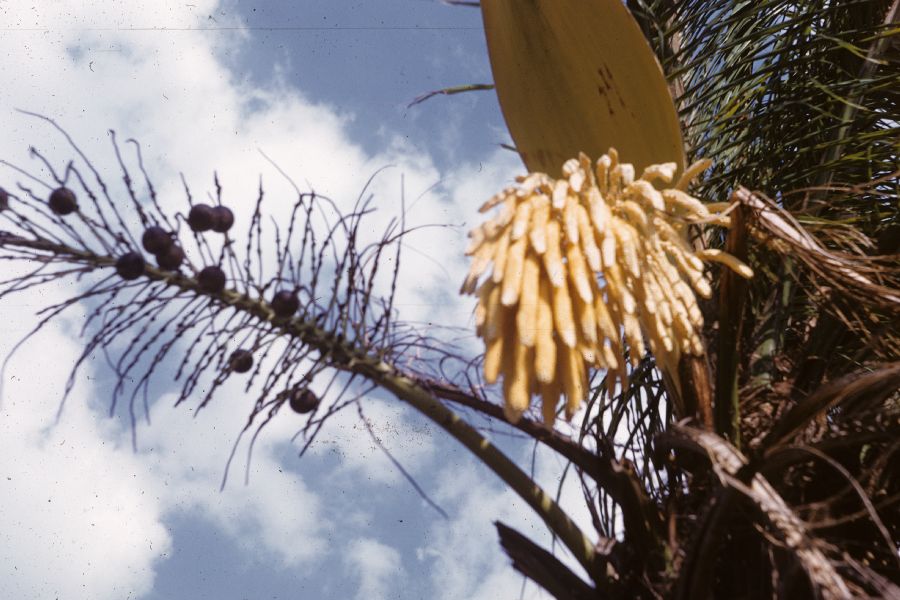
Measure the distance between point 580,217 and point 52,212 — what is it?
96 centimetres

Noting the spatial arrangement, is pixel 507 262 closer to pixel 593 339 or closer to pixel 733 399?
pixel 593 339

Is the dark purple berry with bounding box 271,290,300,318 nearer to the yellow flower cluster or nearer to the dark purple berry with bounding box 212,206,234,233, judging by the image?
the dark purple berry with bounding box 212,206,234,233

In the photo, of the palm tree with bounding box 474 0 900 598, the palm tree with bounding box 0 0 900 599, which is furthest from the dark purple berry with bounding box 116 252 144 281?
the palm tree with bounding box 474 0 900 598

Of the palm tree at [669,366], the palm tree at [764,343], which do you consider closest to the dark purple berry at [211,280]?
the palm tree at [669,366]

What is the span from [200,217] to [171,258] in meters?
0.10

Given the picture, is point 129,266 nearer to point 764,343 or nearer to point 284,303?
point 284,303

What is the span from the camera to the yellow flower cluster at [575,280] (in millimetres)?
1521

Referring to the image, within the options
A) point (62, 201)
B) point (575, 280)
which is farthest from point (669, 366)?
point (62, 201)

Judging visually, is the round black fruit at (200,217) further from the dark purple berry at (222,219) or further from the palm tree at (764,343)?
the palm tree at (764,343)

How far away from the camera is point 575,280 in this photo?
154cm

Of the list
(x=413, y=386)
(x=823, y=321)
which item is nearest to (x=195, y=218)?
(x=413, y=386)

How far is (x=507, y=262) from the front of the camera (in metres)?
1.56

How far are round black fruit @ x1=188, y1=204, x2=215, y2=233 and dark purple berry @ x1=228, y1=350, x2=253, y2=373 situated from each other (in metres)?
0.25

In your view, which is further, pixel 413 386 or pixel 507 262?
pixel 413 386
